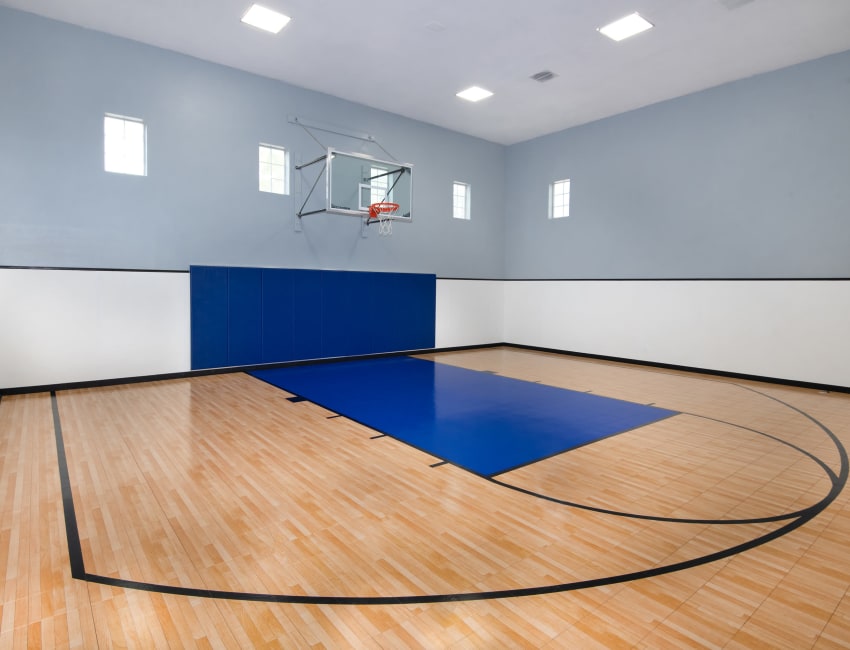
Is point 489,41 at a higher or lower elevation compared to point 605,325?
higher

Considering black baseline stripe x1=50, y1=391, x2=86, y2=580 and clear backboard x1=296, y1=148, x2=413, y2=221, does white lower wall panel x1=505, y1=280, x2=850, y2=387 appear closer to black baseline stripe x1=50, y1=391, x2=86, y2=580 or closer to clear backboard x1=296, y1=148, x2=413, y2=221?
clear backboard x1=296, y1=148, x2=413, y2=221

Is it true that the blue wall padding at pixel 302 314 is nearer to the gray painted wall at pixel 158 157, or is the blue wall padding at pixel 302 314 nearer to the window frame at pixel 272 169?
the gray painted wall at pixel 158 157

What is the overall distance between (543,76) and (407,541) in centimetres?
673

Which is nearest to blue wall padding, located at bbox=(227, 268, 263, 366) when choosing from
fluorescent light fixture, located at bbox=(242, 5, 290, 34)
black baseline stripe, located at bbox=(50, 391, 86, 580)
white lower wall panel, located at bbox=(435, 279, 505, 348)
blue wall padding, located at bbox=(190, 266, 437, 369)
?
blue wall padding, located at bbox=(190, 266, 437, 369)

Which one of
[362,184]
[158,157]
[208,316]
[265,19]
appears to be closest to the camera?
[265,19]

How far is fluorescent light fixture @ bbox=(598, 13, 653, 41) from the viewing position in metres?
5.46

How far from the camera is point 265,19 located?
18.1 feet

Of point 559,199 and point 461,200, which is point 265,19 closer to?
point 461,200

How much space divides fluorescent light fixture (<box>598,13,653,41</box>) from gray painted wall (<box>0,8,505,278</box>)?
3.86 meters

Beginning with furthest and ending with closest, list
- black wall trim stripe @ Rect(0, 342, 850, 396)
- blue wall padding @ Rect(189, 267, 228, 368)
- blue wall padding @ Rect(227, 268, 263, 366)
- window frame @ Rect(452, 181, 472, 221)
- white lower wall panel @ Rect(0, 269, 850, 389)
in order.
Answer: window frame @ Rect(452, 181, 472, 221) → blue wall padding @ Rect(227, 268, 263, 366) → blue wall padding @ Rect(189, 267, 228, 368) → black wall trim stripe @ Rect(0, 342, 850, 396) → white lower wall panel @ Rect(0, 269, 850, 389)

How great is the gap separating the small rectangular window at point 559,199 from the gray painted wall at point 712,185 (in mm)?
136

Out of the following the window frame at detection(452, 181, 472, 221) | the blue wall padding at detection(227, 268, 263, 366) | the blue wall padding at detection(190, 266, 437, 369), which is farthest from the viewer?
the window frame at detection(452, 181, 472, 221)

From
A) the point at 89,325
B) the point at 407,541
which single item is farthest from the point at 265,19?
the point at 407,541

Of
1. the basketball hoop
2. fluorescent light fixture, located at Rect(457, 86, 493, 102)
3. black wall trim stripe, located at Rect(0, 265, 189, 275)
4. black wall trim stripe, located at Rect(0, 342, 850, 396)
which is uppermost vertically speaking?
fluorescent light fixture, located at Rect(457, 86, 493, 102)
